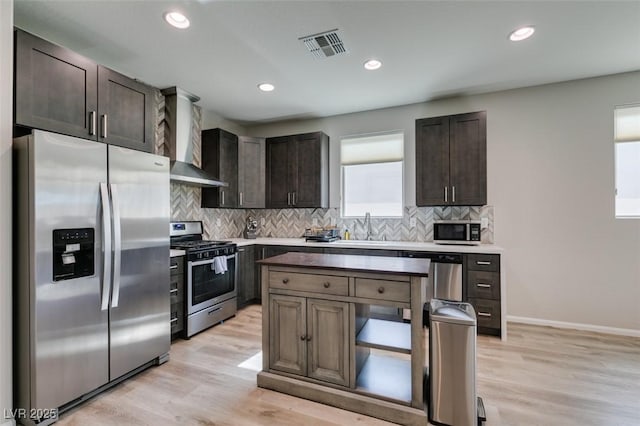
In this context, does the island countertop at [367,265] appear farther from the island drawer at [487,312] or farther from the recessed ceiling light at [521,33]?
the recessed ceiling light at [521,33]

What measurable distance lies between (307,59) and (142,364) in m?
3.15

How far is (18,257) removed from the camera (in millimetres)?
1839

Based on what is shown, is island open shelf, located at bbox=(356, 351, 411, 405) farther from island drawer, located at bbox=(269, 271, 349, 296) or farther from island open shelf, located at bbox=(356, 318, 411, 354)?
island drawer, located at bbox=(269, 271, 349, 296)

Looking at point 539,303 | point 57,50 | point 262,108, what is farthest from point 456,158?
point 57,50

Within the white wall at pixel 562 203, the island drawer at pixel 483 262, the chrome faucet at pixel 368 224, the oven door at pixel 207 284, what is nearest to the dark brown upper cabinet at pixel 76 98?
the oven door at pixel 207 284

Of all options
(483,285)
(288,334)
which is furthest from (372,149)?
(288,334)

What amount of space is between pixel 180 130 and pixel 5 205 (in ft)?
7.04

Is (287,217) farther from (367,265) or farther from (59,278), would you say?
(59,278)

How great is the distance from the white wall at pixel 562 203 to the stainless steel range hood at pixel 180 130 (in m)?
3.51

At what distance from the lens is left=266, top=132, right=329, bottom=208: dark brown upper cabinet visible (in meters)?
4.40

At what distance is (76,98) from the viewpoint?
2.26 meters

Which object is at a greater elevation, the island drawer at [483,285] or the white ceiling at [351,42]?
the white ceiling at [351,42]

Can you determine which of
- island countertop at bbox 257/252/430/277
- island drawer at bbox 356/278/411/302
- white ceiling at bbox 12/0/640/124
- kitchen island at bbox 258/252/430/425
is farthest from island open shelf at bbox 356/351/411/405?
white ceiling at bbox 12/0/640/124

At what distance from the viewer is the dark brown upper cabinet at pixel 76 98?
6.43 feet
